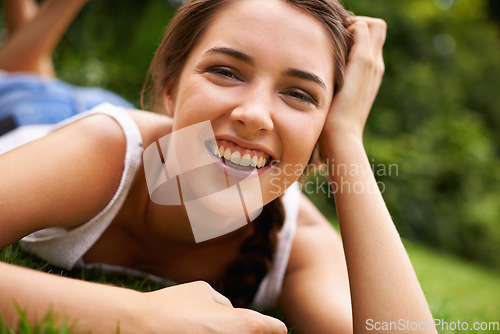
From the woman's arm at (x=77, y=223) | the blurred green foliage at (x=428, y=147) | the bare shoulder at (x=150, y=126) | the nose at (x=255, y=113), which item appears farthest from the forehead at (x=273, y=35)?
the blurred green foliage at (x=428, y=147)

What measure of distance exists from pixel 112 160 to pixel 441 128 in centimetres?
897

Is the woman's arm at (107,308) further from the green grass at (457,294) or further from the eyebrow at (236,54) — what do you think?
the green grass at (457,294)

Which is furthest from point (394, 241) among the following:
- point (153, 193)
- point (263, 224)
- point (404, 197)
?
point (404, 197)

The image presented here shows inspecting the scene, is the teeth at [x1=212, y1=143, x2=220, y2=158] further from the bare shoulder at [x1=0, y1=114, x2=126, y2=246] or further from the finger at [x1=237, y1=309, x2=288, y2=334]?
the finger at [x1=237, y1=309, x2=288, y2=334]

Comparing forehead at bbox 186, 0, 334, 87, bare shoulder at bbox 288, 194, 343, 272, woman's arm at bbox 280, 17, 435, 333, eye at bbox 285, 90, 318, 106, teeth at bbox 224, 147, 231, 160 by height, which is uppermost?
forehead at bbox 186, 0, 334, 87

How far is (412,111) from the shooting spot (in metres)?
9.24

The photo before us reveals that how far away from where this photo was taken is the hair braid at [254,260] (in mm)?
1901

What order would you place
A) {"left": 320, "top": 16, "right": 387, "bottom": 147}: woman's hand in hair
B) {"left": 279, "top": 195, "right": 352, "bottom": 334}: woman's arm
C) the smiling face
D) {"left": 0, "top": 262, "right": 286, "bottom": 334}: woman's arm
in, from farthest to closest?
{"left": 320, "top": 16, "right": 387, "bottom": 147}: woman's hand in hair → {"left": 279, "top": 195, "right": 352, "bottom": 334}: woman's arm → the smiling face → {"left": 0, "top": 262, "right": 286, "bottom": 334}: woman's arm

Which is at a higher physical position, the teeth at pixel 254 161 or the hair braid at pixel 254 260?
the teeth at pixel 254 161

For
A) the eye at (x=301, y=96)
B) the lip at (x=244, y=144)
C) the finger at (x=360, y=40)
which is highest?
the finger at (x=360, y=40)

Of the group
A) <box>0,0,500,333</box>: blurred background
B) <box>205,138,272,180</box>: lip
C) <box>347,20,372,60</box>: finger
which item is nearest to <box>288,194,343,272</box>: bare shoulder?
<box>205,138,272,180</box>: lip

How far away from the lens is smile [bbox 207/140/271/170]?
1.45m

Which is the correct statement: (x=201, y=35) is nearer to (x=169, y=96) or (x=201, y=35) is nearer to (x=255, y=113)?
(x=169, y=96)

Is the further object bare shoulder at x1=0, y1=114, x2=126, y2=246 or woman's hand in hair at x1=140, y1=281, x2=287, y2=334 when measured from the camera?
bare shoulder at x1=0, y1=114, x2=126, y2=246
